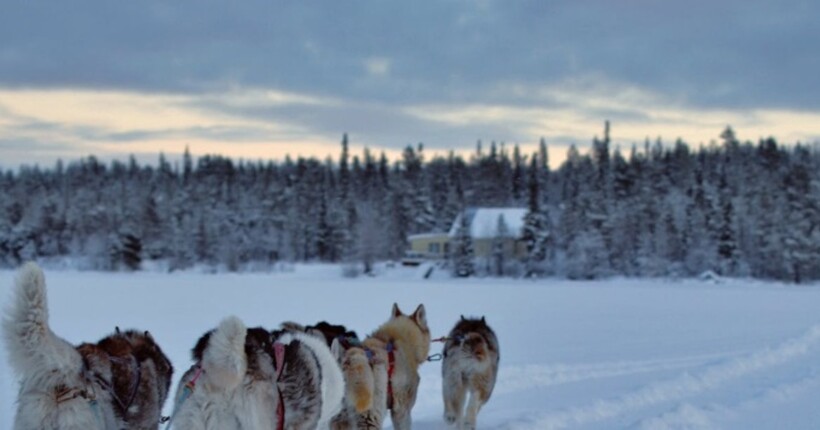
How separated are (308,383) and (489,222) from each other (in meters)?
72.6

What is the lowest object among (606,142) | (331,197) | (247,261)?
(247,261)

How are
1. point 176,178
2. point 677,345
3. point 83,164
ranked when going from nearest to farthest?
point 677,345
point 176,178
point 83,164

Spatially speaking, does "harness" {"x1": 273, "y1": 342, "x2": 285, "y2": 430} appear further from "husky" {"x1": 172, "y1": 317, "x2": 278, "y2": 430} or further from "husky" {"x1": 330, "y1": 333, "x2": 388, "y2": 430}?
"husky" {"x1": 330, "y1": 333, "x2": 388, "y2": 430}

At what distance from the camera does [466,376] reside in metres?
8.49

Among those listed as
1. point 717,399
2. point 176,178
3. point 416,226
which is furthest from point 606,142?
point 717,399

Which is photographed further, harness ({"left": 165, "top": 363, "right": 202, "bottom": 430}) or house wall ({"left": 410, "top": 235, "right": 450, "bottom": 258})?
house wall ({"left": 410, "top": 235, "right": 450, "bottom": 258})

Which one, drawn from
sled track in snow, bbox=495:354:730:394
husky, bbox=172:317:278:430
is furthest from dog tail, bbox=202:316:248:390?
sled track in snow, bbox=495:354:730:394

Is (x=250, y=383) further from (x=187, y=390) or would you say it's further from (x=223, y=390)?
(x=187, y=390)

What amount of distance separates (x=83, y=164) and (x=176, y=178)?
33031 millimetres

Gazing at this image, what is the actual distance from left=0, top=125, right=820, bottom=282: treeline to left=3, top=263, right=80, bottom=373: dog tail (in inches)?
2465

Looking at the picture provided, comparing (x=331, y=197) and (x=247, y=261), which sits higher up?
→ (x=331, y=197)

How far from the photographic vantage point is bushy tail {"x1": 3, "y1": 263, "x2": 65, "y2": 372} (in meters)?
4.82

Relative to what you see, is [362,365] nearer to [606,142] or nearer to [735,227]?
[735,227]

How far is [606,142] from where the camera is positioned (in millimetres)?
125188
